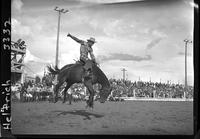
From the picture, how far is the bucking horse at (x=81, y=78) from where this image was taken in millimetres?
4570

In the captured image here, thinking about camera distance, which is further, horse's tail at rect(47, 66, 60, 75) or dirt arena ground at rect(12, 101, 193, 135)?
horse's tail at rect(47, 66, 60, 75)

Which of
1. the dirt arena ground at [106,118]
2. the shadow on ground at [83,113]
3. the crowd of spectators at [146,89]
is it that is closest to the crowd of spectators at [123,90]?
the crowd of spectators at [146,89]

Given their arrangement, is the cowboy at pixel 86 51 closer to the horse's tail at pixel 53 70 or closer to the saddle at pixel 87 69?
the saddle at pixel 87 69

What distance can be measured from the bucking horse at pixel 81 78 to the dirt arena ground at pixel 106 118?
0.15 meters

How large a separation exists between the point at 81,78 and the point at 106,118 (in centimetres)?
73

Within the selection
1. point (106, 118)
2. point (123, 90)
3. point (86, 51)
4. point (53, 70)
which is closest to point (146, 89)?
point (123, 90)

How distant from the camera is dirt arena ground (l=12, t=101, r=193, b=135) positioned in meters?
4.48

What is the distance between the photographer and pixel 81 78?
182 inches

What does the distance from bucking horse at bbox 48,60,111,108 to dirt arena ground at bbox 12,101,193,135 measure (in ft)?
0.48

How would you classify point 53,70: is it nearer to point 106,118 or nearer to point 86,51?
point 86,51

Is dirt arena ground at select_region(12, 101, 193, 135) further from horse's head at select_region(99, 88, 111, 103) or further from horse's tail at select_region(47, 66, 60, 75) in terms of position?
horse's tail at select_region(47, 66, 60, 75)

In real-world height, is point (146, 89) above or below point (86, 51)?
below

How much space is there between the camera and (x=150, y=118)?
4.50 metres


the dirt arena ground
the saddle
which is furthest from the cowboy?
the dirt arena ground
